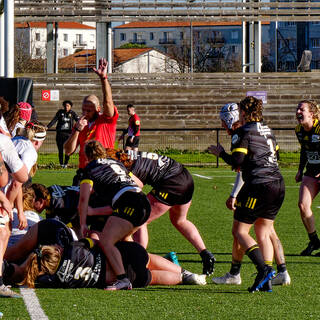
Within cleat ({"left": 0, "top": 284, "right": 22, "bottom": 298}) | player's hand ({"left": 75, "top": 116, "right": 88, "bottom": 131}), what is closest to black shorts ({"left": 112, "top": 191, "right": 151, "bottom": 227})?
cleat ({"left": 0, "top": 284, "right": 22, "bottom": 298})

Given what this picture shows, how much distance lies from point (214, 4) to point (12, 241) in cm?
3037

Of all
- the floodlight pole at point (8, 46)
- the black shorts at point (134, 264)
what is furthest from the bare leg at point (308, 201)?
the floodlight pole at point (8, 46)

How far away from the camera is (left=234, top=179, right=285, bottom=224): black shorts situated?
7719 mm

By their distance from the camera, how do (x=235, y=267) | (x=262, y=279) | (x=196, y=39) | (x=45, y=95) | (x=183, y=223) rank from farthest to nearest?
(x=196, y=39) → (x=45, y=95) → (x=183, y=223) → (x=235, y=267) → (x=262, y=279)

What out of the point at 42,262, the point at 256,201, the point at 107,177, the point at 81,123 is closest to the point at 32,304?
the point at 42,262

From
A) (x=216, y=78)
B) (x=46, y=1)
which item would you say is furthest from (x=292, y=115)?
(x=46, y=1)

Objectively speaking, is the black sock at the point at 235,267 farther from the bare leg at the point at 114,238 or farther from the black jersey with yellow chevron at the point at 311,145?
the black jersey with yellow chevron at the point at 311,145

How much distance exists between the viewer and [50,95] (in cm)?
3475

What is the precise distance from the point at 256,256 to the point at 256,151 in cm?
96

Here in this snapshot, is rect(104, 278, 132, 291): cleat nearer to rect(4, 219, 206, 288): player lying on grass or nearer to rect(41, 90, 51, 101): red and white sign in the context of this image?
rect(4, 219, 206, 288): player lying on grass

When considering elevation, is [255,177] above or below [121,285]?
above

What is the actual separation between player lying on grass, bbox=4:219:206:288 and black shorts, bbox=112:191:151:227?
31 cm

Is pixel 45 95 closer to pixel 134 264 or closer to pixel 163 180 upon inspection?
pixel 163 180

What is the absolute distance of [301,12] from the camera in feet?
126
